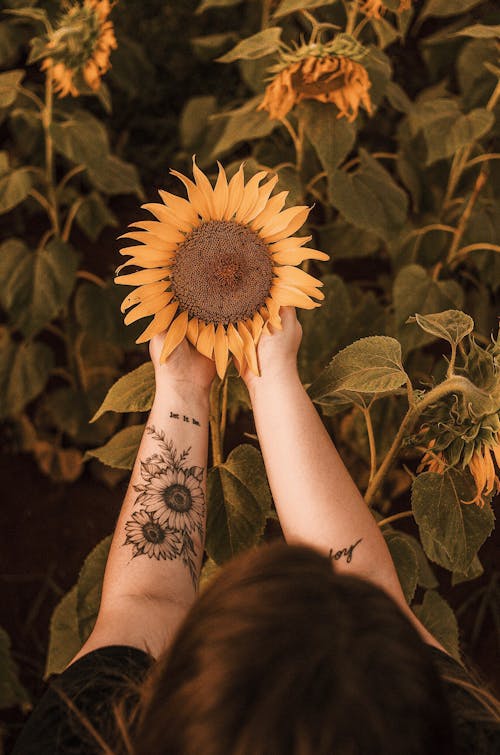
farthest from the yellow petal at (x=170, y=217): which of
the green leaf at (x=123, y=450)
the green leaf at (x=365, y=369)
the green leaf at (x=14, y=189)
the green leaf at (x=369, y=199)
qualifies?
the green leaf at (x=14, y=189)

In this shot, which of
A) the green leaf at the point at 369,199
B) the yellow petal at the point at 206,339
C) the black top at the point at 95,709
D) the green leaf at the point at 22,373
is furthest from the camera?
the green leaf at the point at 22,373

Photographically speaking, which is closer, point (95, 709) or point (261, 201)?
point (95, 709)

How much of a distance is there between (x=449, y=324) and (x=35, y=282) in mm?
812

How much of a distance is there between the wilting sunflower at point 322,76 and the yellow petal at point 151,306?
1.18ft

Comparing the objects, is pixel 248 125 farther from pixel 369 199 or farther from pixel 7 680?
pixel 7 680

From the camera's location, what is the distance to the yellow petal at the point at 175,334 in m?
0.75

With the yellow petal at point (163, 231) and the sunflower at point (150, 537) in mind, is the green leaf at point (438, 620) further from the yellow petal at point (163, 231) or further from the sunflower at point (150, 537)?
the yellow petal at point (163, 231)

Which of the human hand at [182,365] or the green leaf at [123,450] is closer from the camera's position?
the human hand at [182,365]

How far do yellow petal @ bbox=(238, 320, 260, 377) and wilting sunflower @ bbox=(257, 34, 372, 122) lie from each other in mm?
362

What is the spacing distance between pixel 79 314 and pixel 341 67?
0.76 meters

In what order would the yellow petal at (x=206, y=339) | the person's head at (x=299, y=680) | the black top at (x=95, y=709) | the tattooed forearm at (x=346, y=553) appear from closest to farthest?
the person's head at (x=299, y=680), the black top at (x=95, y=709), the tattooed forearm at (x=346, y=553), the yellow petal at (x=206, y=339)

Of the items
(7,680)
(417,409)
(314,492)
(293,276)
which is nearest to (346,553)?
(314,492)

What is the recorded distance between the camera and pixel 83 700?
563mm

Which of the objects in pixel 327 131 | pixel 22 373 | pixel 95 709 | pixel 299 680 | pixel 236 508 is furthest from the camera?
pixel 22 373
